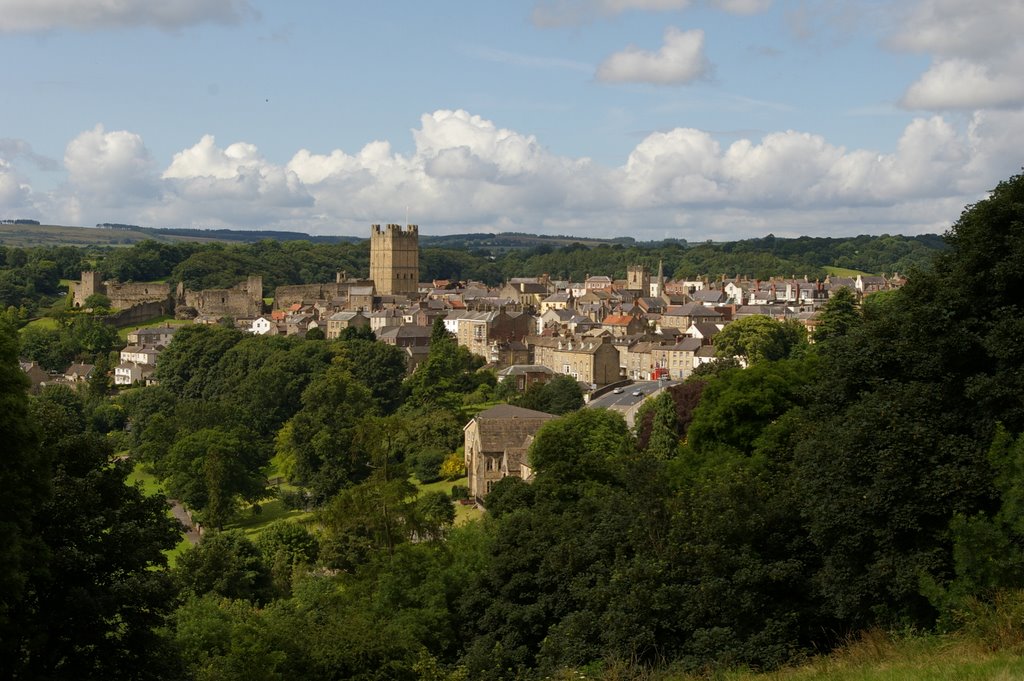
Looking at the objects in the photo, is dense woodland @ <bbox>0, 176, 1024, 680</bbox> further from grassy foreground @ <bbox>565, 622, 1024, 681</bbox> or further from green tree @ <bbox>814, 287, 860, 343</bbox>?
green tree @ <bbox>814, 287, 860, 343</bbox>

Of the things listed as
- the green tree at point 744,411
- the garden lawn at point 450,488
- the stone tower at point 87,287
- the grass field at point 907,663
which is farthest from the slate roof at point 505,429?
the stone tower at point 87,287

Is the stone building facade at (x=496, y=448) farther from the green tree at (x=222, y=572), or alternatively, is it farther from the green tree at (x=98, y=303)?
the green tree at (x=98, y=303)

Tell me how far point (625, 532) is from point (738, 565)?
3.02 m

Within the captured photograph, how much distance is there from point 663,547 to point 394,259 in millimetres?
104322

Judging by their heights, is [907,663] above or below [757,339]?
above

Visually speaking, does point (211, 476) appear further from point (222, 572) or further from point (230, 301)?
point (230, 301)

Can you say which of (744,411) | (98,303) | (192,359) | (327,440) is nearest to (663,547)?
(744,411)

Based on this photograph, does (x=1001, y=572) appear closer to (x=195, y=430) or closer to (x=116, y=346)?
(x=195, y=430)

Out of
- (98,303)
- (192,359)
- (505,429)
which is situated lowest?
(192,359)

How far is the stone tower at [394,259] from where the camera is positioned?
122500mm

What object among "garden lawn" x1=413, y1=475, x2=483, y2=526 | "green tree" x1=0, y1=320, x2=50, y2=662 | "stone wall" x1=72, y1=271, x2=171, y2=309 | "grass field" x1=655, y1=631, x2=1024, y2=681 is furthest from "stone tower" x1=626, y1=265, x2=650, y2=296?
"green tree" x1=0, y1=320, x2=50, y2=662

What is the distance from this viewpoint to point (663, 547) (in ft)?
65.7

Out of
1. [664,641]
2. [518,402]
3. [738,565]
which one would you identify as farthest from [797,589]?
[518,402]

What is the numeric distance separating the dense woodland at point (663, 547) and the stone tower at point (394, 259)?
9218 centimetres
